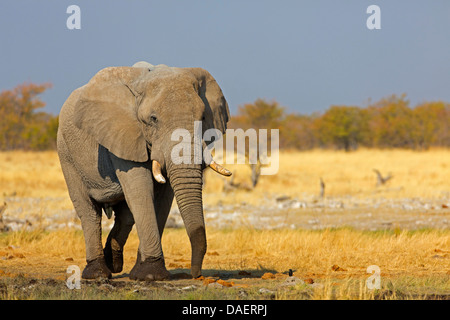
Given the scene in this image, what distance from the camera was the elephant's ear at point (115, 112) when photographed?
8344mm

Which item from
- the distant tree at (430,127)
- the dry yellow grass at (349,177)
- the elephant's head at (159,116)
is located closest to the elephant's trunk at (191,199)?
the elephant's head at (159,116)

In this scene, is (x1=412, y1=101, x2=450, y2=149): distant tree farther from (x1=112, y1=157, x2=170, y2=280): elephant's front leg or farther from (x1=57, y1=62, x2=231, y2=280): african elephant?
(x1=112, y1=157, x2=170, y2=280): elephant's front leg

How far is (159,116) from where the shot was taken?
8.02m

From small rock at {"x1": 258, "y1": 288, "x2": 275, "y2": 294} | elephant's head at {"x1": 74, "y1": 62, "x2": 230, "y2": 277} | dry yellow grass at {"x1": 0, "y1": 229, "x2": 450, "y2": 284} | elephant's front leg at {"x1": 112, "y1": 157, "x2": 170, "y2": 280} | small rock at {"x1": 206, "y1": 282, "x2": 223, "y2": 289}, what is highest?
elephant's head at {"x1": 74, "y1": 62, "x2": 230, "y2": 277}

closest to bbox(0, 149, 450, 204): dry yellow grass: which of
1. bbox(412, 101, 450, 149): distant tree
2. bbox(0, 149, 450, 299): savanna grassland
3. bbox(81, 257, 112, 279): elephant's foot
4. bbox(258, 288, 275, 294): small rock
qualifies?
bbox(0, 149, 450, 299): savanna grassland

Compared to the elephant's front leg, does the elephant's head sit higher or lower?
higher

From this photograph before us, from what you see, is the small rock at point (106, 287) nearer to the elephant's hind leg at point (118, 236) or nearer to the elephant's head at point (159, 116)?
the elephant's head at point (159, 116)

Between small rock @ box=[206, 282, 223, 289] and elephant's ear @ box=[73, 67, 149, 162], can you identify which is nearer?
small rock @ box=[206, 282, 223, 289]

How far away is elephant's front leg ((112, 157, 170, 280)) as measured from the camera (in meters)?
8.19

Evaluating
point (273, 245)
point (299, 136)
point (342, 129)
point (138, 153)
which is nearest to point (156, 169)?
point (138, 153)

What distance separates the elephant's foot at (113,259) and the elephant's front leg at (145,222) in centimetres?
149

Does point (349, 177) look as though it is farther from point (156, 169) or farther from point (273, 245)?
point (156, 169)

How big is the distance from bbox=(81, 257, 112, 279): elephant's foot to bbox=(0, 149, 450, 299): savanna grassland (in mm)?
272

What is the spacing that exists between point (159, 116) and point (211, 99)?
40.7 inches
